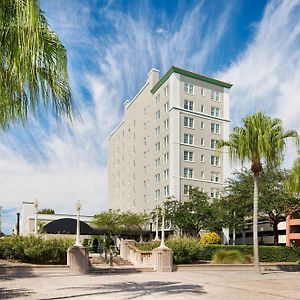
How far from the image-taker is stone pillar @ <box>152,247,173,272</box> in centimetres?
2530

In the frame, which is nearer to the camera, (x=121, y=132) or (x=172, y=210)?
(x=172, y=210)

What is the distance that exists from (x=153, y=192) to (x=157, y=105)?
13133mm

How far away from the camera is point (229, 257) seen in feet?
96.5

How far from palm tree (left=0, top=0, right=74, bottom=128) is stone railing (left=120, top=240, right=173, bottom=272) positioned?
1845 cm

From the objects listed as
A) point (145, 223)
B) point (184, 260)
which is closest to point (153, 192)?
point (145, 223)

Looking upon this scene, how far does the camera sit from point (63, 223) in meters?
37.1

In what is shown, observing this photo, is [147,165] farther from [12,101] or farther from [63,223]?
[12,101]

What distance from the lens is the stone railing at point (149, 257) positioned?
25.4m

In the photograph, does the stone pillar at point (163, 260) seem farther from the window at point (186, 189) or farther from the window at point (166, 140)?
the window at point (166, 140)

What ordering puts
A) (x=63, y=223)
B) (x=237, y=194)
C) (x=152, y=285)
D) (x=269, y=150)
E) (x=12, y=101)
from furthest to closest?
(x=237, y=194) → (x=63, y=223) → (x=269, y=150) → (x=152, y=285) → (x=12, y=101)

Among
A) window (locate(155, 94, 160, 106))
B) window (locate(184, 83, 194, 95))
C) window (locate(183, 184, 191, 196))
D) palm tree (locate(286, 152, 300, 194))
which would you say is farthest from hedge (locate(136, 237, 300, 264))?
window (locate(155, 94, 160, 106))

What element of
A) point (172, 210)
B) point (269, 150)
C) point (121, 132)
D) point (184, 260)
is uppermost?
point (121, 132)

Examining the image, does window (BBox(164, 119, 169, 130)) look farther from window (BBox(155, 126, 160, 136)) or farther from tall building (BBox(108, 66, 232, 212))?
window (BBox(155, 126, 160, 136))

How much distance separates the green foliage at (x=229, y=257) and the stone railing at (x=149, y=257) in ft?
16.1
